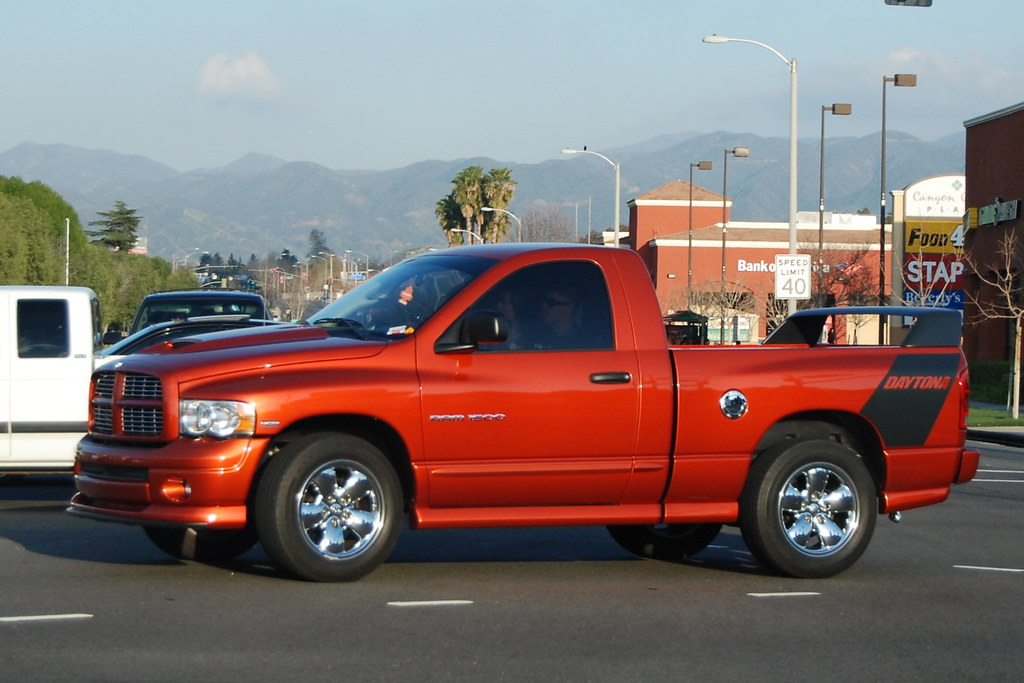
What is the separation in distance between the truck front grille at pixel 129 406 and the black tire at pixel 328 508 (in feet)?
2.33

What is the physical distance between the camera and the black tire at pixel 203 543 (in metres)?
9.11

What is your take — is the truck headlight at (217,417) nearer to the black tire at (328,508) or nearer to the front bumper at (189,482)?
the front bumper at (189,482)

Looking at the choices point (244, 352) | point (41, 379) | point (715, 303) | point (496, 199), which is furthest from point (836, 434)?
point (496, 199)

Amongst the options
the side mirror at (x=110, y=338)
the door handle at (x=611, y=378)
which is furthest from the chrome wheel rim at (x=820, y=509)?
the side mirror at (x=110, y=338)

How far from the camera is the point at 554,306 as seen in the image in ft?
28.9

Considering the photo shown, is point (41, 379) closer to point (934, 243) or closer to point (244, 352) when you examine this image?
point (244, 352)

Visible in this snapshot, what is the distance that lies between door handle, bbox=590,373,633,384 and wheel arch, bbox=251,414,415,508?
3.97ft

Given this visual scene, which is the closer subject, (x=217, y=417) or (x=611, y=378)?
(x=217, y=417)

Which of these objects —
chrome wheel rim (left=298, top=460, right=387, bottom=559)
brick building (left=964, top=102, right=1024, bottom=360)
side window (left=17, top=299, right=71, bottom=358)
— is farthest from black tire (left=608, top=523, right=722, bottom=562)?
brick building (left=964, top=102, right=1024, bottom=360)

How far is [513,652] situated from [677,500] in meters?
2.39

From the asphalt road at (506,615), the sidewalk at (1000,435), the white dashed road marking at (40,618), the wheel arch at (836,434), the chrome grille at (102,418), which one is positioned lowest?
the sidewalk at (1000,435)

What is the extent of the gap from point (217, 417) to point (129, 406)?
0.58 meters

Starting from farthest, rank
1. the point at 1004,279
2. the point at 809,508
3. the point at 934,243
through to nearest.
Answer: the point at 934,243
the point at 1004,279
the point at 809,508

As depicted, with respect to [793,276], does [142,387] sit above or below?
below
